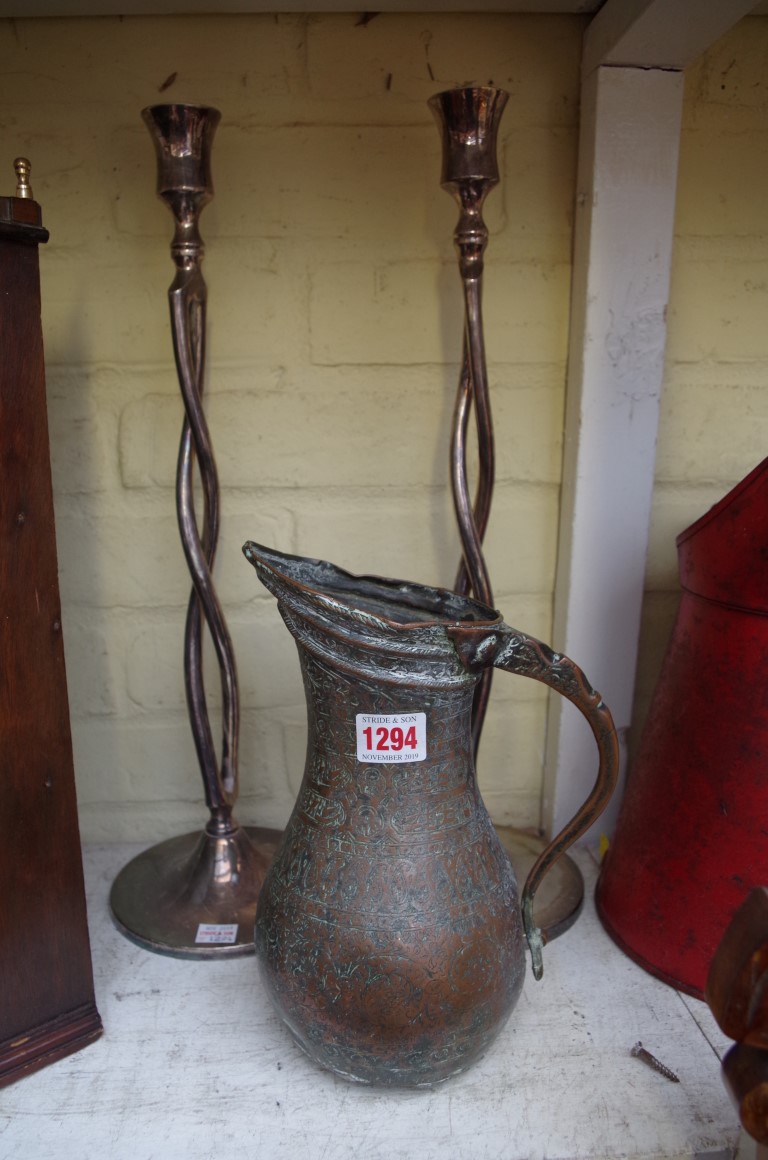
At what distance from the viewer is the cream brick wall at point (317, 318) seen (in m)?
0.97

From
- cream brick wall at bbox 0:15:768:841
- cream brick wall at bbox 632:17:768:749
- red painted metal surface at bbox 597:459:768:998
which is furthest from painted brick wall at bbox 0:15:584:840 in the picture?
red painted metal surface at bbox 597:459:768:998

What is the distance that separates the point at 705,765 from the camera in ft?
2.75

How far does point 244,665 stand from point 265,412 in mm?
A: 306

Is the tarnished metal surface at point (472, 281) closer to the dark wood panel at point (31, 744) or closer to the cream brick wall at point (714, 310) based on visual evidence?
the cream brick wall at point (714, 310)

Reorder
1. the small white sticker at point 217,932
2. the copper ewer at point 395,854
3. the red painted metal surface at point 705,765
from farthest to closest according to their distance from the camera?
the small white sticker at point 217,932, the red painted metal surface at point 705,765, the copper ewer at point 395,854

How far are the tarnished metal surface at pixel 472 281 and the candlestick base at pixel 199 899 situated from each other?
29 cm

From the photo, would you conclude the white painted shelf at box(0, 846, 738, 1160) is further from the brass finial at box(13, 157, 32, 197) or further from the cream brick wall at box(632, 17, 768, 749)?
the brass finial at box(13, 157, 32, 197)

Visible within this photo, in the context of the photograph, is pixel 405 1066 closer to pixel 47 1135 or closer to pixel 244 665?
pixel 47 1135

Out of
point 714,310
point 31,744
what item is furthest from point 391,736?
point 714,310

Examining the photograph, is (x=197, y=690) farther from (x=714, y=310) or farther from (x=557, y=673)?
(x=714, y=310)

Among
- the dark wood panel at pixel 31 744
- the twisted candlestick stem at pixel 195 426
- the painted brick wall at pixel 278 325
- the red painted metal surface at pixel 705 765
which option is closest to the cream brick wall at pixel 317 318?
the painted brick wall at pixel 278 325

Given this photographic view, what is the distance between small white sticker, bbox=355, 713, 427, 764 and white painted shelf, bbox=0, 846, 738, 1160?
30 centimetres

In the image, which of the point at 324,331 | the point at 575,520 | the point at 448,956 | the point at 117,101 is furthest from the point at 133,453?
the point at 448,956

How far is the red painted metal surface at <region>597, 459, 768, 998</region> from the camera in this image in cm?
80
